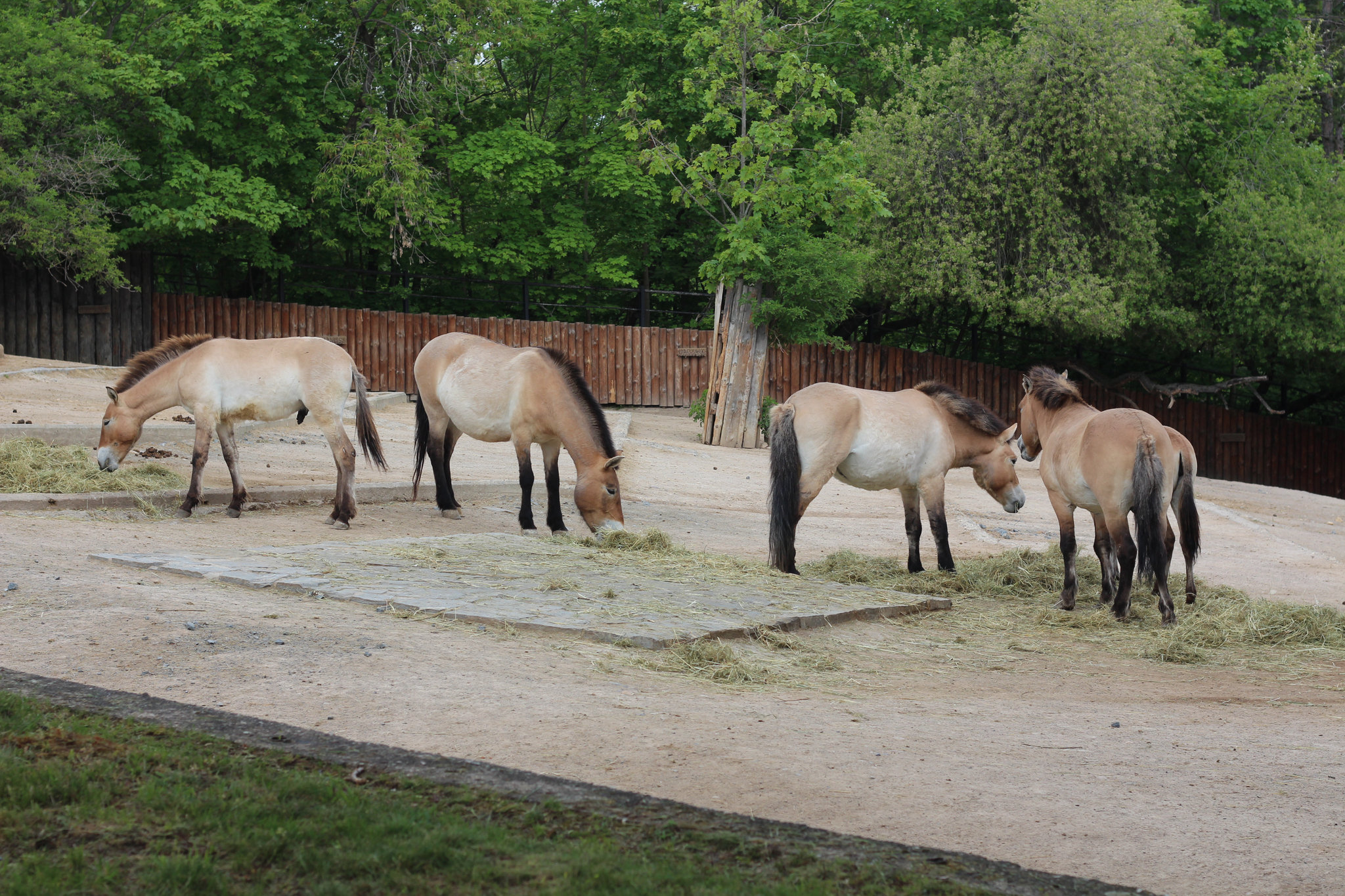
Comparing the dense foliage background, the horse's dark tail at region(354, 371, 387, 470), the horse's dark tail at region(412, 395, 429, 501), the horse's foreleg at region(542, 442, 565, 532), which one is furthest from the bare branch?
the horse's dark tail at region(354, 371, 387, 470)

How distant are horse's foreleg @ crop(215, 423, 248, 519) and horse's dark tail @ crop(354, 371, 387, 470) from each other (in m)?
1.03

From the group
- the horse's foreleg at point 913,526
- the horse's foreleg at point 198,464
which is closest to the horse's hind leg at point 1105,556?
the horse's foreleg at point 913,526

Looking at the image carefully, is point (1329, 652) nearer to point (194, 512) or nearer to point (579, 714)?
point (579, 714)

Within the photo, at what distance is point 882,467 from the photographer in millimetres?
9680

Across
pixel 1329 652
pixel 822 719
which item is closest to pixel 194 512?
pixel 822 719

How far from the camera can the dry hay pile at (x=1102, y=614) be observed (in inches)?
286

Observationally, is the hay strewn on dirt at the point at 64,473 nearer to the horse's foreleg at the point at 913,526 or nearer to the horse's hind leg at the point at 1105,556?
the horse's foreleg at the point at 913,526

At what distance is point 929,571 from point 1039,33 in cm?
1822

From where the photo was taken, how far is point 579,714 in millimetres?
4707

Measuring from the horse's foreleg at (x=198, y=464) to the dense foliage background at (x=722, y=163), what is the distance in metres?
11.4

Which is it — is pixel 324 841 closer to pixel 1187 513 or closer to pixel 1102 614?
pixel 1102 614

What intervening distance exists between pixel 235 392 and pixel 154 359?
888 mm

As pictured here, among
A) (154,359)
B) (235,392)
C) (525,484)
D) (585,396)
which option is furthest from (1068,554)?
(154,359)

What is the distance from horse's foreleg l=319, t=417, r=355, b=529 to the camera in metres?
10.1
